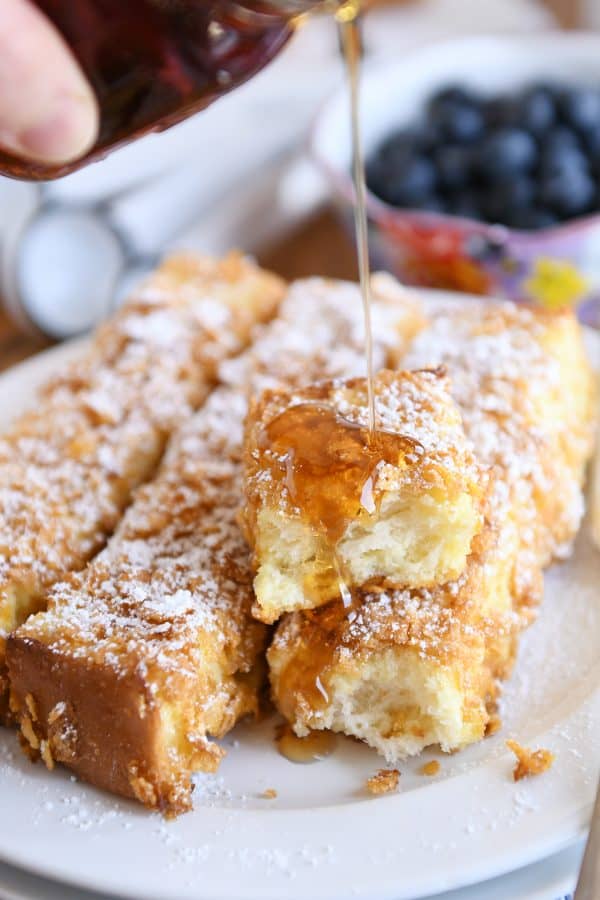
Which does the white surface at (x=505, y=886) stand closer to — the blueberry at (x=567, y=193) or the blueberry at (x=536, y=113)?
the blueberry at (x=567, y=193)

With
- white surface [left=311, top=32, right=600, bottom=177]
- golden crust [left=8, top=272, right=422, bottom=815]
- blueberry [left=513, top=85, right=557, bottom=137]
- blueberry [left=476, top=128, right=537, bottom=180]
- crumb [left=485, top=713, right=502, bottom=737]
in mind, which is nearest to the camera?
golden crust [left=8, top=272, right=422, bottom=815]

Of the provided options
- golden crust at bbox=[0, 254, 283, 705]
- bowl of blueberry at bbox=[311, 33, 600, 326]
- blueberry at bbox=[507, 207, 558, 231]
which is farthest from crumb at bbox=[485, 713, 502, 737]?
blueberry at bbox=[507, 207, 558, 231]

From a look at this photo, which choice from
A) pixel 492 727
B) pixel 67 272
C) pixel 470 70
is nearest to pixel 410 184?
pixel 470 70

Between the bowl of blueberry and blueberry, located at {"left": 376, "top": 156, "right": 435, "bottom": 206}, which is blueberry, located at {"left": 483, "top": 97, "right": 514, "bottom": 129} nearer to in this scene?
the bowl of blueberry

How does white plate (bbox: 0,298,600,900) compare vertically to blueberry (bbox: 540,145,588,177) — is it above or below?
above

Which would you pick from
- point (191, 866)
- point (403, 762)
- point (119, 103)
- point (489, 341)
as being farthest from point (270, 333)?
point (191, 866)

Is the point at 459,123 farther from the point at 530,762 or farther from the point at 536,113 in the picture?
the point at 530,762

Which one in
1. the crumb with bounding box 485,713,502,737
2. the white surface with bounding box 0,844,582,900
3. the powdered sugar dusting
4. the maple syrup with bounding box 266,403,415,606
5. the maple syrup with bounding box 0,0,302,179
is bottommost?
the crumb with bounding box 485,713,502,737
